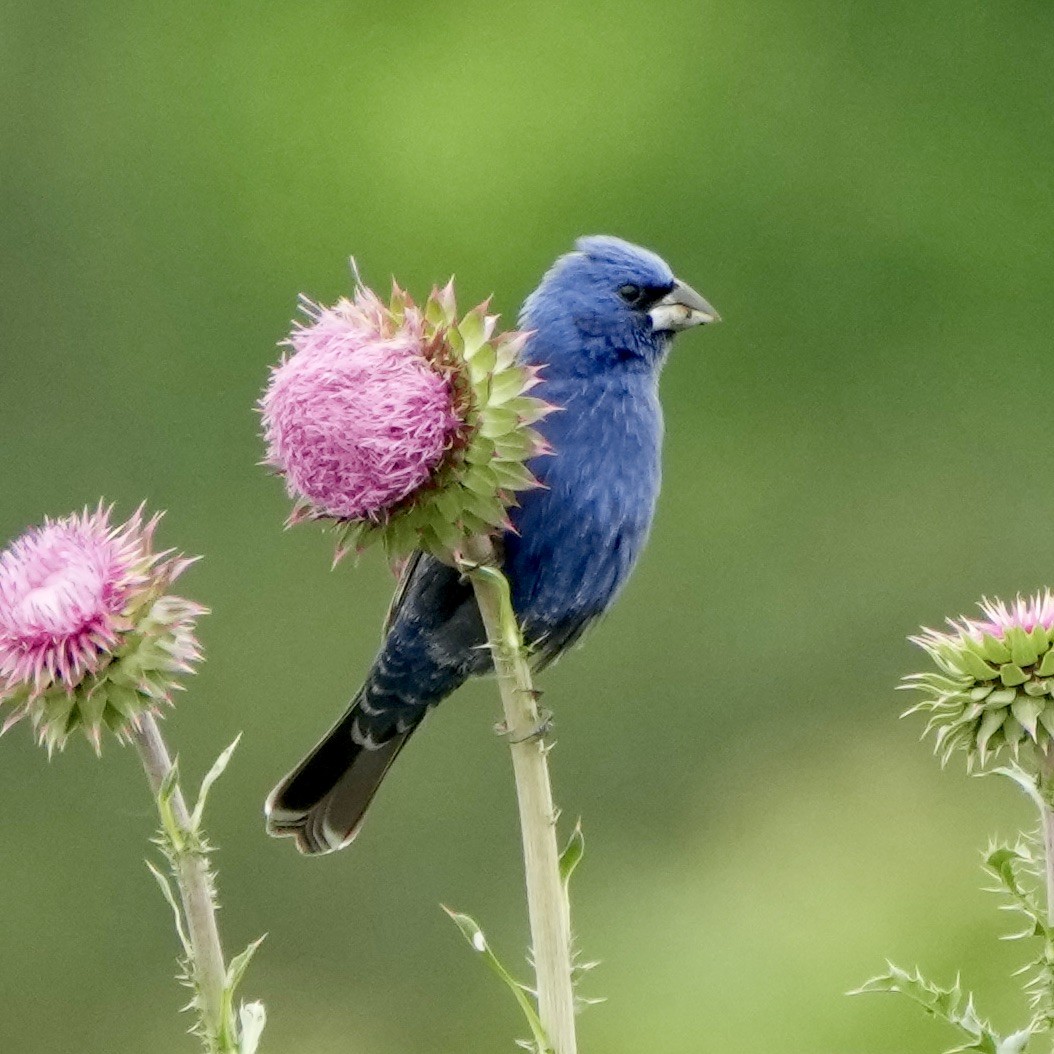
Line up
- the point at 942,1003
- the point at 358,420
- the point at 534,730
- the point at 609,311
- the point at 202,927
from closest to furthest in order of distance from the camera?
the point at 202,927 < the point at 534,730 < the point at 358,420 < the point at 942,1003 < the point at 609,311

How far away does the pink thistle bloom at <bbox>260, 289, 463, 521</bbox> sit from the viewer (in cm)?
240

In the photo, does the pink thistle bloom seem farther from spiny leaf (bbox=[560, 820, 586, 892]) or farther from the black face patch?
the black face patch

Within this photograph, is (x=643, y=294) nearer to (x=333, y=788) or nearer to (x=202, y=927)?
(x=333, y=788)

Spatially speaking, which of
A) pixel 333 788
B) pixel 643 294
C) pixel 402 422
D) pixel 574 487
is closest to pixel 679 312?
pixel 643 294

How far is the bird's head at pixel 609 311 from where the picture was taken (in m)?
3.54

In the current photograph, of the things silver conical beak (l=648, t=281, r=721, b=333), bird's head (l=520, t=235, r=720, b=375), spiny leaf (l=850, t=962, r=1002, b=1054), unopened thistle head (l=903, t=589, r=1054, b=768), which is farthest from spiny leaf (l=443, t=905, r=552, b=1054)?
silver conical beak (l=648, t=281, r=721, b=333)

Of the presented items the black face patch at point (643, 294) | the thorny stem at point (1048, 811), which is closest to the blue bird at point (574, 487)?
the black face patch at point (643, 294)

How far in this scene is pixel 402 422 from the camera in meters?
2.40

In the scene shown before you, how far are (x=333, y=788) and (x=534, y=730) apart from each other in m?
1.72

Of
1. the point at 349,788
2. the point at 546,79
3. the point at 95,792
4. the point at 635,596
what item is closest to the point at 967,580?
the point at 635,596

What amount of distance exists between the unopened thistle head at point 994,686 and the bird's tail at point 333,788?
149 centimetres

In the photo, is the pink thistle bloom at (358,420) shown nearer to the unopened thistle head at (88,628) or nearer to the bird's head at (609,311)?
the unopened thistle head at (88,628)

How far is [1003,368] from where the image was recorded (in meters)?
11.7

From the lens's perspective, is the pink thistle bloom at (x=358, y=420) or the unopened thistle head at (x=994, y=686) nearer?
the pink thistle bloom at (x=358, y=420)
